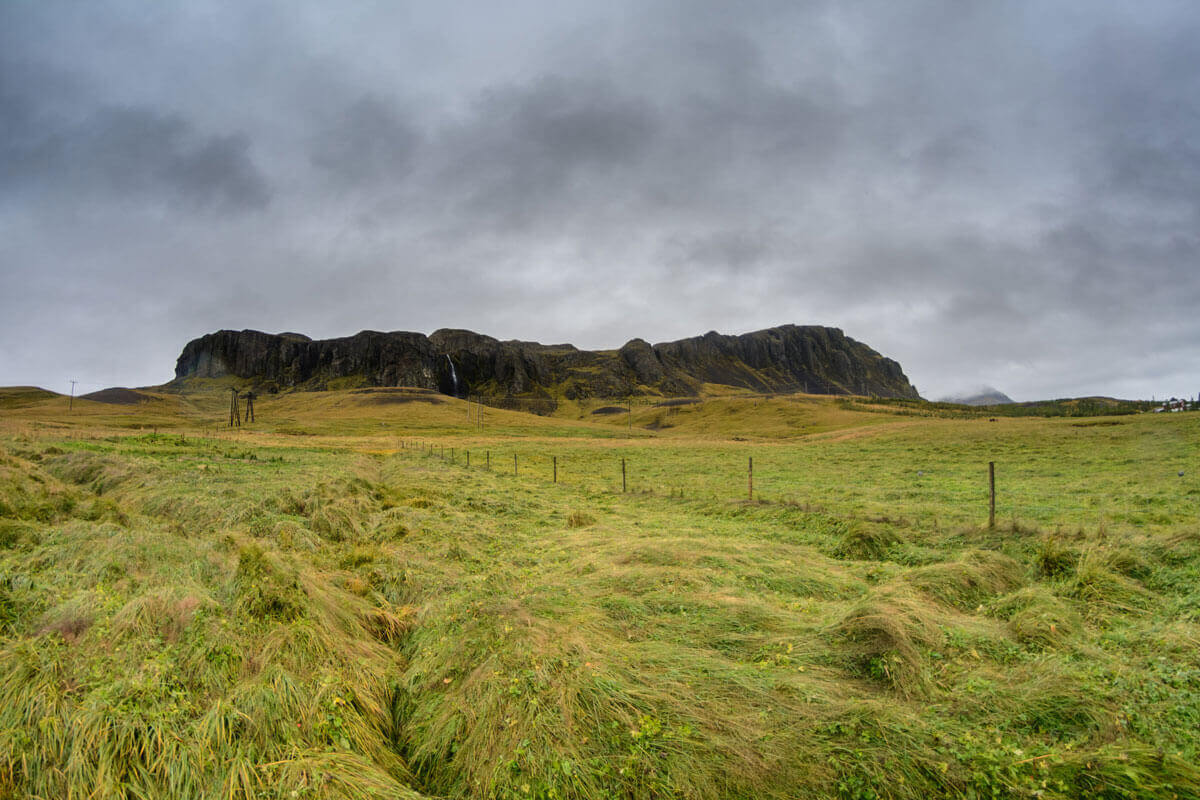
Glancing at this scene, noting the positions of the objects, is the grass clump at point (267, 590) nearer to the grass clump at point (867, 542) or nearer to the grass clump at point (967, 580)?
the grass clump at point (967, 580)

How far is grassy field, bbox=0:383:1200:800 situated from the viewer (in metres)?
3.46

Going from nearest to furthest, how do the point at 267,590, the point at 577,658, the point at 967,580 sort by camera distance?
the point at 577,658, the point at 267,590, the point at 967,580

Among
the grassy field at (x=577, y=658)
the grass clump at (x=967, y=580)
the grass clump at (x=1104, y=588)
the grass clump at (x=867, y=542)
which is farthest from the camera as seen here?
the grass clump at (x=867, y=542)

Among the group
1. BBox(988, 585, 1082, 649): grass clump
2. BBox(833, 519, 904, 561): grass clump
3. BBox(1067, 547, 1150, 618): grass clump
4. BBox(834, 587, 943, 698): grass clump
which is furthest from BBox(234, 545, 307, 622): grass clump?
BBox(1067, 547, 1150, 618): grass clump

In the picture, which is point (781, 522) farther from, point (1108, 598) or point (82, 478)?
point (82, 478)

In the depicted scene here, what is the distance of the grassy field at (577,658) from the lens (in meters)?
3.46

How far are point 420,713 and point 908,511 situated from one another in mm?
14466

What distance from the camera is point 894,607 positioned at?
5.91 m

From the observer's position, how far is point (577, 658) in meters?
4.89

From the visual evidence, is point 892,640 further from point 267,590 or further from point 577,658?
point 267,590

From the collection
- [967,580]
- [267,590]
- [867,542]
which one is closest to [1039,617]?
[967,580]

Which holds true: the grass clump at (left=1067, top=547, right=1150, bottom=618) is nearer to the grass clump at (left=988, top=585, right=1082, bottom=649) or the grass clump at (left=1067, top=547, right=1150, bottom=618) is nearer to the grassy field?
the grassy field

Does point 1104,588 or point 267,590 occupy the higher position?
point 267,590

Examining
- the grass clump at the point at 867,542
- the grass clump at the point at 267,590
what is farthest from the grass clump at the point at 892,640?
the grass clump at the point at 267,590
